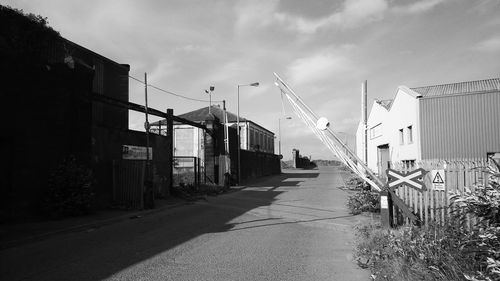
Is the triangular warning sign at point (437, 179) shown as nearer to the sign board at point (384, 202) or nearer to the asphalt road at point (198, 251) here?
the sign board at point (384, 202)

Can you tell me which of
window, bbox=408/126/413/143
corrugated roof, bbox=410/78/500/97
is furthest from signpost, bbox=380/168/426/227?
window, bbox=408/126/413/143

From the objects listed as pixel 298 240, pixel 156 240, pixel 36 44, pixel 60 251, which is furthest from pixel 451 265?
pixel 36 44

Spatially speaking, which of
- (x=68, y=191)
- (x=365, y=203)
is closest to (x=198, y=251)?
(x=68, y=191)

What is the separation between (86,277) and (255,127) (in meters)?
57.4

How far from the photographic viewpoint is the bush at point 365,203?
1295cm

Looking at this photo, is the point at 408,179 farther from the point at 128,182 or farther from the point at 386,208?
the point at 128,182

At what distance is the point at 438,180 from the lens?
27.8ft

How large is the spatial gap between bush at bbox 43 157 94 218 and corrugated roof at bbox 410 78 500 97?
67.1 ft

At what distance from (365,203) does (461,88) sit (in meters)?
16.4

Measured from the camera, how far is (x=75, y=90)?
1288 cm

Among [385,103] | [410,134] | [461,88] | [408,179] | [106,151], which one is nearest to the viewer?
[408,179]

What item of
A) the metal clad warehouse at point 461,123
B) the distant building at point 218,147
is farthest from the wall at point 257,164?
the metal clad warehouse at point 461,123

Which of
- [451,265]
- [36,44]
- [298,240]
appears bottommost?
[298,240]

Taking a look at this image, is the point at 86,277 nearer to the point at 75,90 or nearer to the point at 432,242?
the point at 432,242
